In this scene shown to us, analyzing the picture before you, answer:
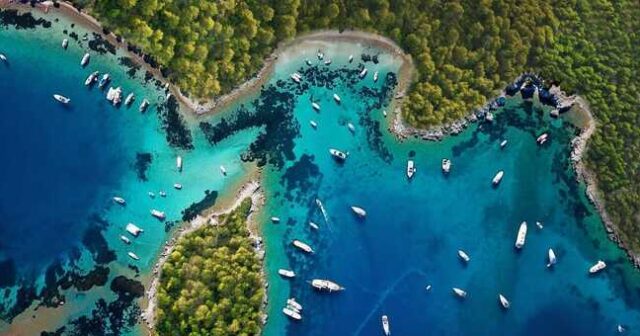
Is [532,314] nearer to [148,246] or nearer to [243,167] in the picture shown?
[243,167]

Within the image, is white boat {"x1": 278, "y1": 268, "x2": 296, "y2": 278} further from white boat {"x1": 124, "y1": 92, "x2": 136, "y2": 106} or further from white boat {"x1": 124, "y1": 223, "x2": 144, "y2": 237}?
white boat {"x1": 124, "y1": 92, "x2": 136, "y2": 106}

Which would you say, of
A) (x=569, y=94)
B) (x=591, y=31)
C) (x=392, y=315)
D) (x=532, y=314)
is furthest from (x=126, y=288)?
(x=591, y=31)

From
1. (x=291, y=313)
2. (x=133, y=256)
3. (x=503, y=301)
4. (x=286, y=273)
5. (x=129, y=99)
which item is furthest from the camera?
(x=503, y=301)

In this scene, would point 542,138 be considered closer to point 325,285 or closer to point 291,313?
point 325,285

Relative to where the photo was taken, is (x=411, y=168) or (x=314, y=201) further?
(x=411, y=168)


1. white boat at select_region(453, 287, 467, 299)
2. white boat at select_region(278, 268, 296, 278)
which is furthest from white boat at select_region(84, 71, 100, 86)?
white boat at select_region(453, 287, 467, 299)

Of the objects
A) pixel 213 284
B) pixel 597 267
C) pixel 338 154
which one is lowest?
pixel 213 284

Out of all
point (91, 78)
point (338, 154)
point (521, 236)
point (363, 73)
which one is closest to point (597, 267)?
point (521, 236)

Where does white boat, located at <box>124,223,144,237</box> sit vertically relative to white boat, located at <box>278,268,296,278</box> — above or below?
below
